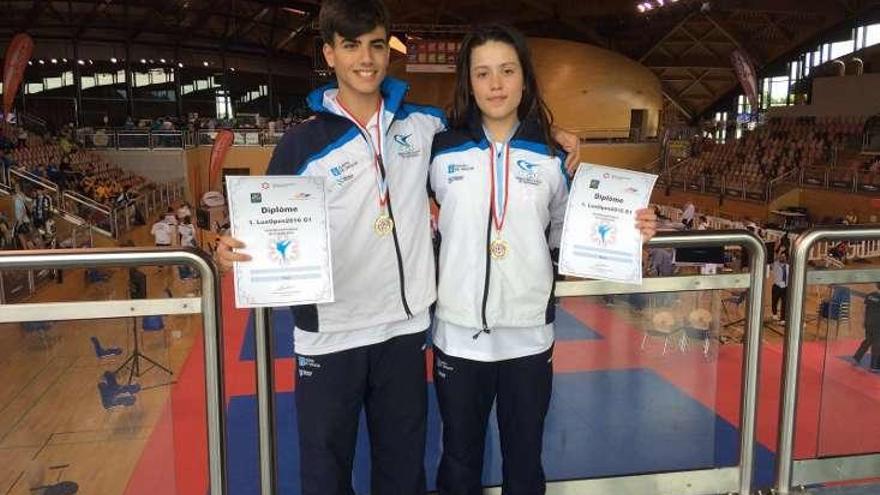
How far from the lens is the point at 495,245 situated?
2.19m

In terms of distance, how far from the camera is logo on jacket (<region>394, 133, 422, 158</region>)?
2.18 metres

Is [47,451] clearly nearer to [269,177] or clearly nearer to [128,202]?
[269,177]

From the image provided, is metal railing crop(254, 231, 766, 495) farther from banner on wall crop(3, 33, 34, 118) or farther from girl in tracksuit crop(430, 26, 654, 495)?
banner on wall crop(3, 33, 34, 118)

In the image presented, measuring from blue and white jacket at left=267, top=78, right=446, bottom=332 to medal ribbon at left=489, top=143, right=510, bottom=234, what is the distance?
0.21m

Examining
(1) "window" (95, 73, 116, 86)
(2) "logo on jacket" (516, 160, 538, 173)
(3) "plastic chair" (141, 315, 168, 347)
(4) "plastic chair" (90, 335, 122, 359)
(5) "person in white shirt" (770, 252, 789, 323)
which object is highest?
(1) "window" (95, 73, 116, 86)

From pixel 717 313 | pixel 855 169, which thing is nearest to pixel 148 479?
pixel 717 313

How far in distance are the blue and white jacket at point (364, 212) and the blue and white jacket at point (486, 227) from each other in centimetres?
7

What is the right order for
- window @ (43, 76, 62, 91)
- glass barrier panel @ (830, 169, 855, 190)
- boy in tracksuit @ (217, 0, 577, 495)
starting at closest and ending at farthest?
boy in tracksuit @ (217, 0, 577, 495) → glass barrier panel @ (830, 169, 855, 190) → window @ (43, 76, 62, 91)

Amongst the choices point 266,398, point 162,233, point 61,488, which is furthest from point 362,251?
point 162,233

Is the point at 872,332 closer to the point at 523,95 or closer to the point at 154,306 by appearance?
the point at 523,95

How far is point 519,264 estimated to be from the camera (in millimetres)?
2219

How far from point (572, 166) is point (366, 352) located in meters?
0.87

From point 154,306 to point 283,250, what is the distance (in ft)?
1.84

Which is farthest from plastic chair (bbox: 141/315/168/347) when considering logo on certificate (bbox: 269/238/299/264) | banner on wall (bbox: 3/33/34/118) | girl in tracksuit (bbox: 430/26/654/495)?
banner on wall (bbox: 3/33/34/118)
